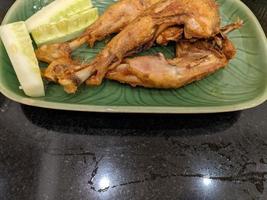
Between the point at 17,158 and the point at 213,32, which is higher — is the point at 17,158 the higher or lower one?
the lower one

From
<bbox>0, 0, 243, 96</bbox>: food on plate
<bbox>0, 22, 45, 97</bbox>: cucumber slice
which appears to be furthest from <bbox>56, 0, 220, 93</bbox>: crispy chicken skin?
<bbox>0, 22, 45, 97</bbox>: cucumber slice

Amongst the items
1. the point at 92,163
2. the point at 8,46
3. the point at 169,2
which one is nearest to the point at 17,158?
the point at 92,163

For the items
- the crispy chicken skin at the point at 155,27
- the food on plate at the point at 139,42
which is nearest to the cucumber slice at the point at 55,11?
the food on plate at the point at 139,42

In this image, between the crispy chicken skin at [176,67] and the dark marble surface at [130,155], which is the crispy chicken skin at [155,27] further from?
the dark marble surface at [130,155]

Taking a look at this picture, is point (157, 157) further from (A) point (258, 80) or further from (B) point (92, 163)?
(A) point (258, 80)

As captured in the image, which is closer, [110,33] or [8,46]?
[8,46]

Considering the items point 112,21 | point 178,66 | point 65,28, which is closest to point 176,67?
point 178,66

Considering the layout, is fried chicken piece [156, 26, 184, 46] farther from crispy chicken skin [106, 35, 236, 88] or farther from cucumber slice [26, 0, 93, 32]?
cucumber slice [26, 0, 93, 32]
